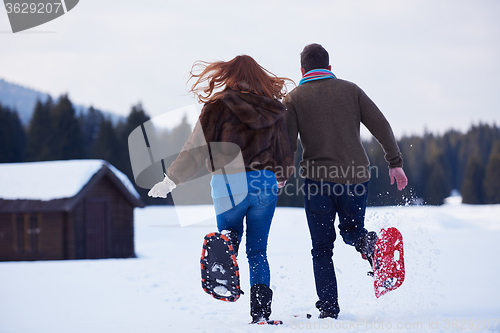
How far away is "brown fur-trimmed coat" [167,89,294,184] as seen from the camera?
10.9ft

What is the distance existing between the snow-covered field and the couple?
1.12 feet

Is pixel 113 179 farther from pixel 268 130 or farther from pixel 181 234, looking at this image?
pixel 268 130

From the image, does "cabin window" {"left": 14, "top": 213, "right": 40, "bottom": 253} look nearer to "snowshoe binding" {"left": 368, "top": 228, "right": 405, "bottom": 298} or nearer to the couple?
the couple

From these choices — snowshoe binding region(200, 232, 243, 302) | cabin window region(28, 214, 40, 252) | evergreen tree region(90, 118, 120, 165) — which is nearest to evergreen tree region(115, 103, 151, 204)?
evergreen tree region(90, 118, 120, 165)

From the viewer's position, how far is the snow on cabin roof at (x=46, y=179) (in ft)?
52.5

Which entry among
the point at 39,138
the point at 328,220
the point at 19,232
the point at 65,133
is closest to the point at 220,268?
the point at 328,220

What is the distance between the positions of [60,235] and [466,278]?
14986mm

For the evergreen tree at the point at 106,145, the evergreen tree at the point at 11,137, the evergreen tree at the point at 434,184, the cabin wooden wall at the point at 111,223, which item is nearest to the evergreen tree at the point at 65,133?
the evergreen tree at the point at 106,145

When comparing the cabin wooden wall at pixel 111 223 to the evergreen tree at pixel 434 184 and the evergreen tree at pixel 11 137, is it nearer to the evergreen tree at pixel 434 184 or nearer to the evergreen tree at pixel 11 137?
the evergreen tree at pixel 11 137

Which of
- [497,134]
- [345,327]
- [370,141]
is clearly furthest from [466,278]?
[497,134]

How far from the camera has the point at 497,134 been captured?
56.9 meters

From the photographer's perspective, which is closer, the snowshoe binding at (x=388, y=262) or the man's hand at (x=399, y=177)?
the snowshoe binding at (x=388, y=262)

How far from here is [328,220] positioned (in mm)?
3602

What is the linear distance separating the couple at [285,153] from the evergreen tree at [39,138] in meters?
42.8
